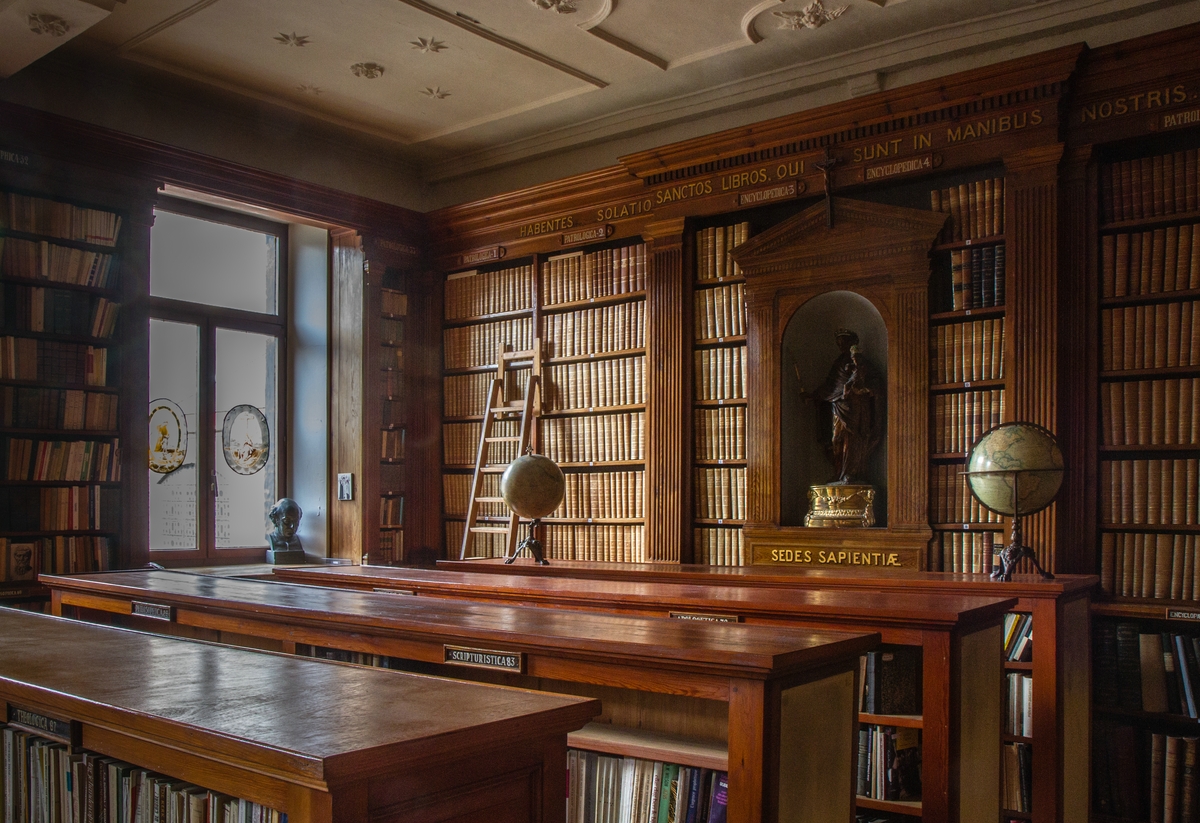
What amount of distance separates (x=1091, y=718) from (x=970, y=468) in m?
1.15

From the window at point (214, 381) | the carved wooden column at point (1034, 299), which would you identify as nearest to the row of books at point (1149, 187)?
the carved wooden column at point (1034, 299)

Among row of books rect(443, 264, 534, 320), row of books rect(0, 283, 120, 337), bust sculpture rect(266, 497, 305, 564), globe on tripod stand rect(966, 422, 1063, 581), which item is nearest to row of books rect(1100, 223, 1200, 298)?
globe on tripod stand rect(966, 422, 1063, 581)

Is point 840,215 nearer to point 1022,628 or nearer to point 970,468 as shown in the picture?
point 970,468

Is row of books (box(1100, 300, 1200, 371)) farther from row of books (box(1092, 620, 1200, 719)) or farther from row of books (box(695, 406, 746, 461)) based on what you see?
row of books (box(695, 406, 746, 461))

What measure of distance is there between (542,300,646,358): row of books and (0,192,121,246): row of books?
2.77 m

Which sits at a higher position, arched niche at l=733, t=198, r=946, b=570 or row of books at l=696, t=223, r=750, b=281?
row of books at l=696, t=223, r=750, b=281

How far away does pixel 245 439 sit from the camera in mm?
7430

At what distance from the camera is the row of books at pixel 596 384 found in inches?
249

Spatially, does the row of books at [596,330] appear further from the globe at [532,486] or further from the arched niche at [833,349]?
the globe at [532,486]

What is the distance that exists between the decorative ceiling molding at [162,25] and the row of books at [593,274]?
263 cm

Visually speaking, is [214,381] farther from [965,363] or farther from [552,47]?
[965,363]

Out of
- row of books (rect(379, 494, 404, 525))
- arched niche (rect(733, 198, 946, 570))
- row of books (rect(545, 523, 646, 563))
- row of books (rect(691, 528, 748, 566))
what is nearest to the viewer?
arched niche (rect(733, 198, 946, 570))

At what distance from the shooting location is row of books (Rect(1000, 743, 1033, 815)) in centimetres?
407

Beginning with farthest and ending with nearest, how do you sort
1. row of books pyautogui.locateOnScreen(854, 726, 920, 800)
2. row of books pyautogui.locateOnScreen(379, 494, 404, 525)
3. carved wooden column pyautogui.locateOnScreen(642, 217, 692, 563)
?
1. row of books pyautogui.locateOnScreen(379, 494, 404, 525)
2. carved wooden column pyautogui.locateOnScreen(642, 217, 692, 563)
3. row of books pyautogui.locateOnScreen(854, 726, 920, 800)
